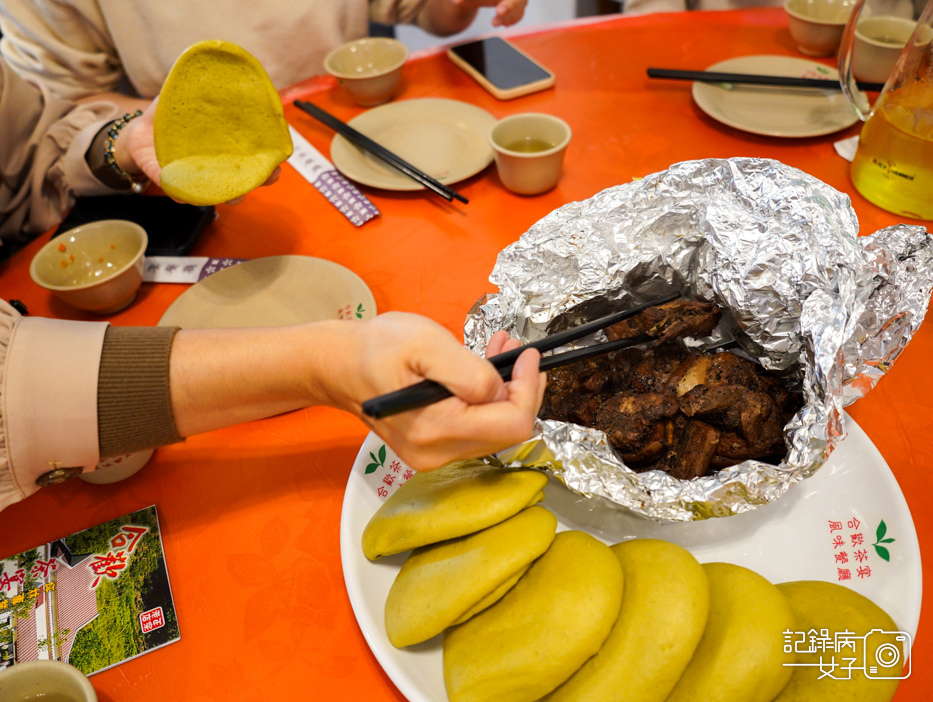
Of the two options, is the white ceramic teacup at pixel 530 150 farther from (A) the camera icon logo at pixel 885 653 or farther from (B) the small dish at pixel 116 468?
(A) the camera icon logo at pixel 885 653

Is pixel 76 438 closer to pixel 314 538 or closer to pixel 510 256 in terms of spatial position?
pixel 314 538

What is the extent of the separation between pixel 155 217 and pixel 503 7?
59.9 inches

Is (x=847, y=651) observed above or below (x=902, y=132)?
below

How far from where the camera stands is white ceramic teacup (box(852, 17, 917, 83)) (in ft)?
6.25

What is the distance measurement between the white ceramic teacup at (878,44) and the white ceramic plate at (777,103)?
108 millimetres

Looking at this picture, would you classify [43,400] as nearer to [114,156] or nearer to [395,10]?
[114,156]

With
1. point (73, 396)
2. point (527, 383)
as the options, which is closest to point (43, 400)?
point (73, 396)

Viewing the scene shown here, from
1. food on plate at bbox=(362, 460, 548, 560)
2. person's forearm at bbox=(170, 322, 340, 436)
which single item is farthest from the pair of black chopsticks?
person's forearm at bbox=(170, 322, 340, 436)

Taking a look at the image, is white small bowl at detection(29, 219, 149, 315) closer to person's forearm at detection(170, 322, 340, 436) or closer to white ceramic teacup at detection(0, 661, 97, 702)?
person's forearm at detection(170, 322, 340, 436)

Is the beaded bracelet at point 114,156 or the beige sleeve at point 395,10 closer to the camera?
the beaded bracelet at point 114,156

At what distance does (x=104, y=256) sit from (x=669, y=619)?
1693 mm

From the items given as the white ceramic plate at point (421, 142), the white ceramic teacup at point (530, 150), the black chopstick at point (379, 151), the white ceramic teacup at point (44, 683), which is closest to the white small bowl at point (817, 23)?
the white ceramic teacup at point (530, 150)

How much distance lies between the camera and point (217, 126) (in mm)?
1566

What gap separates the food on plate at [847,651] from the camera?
2.63 feet
